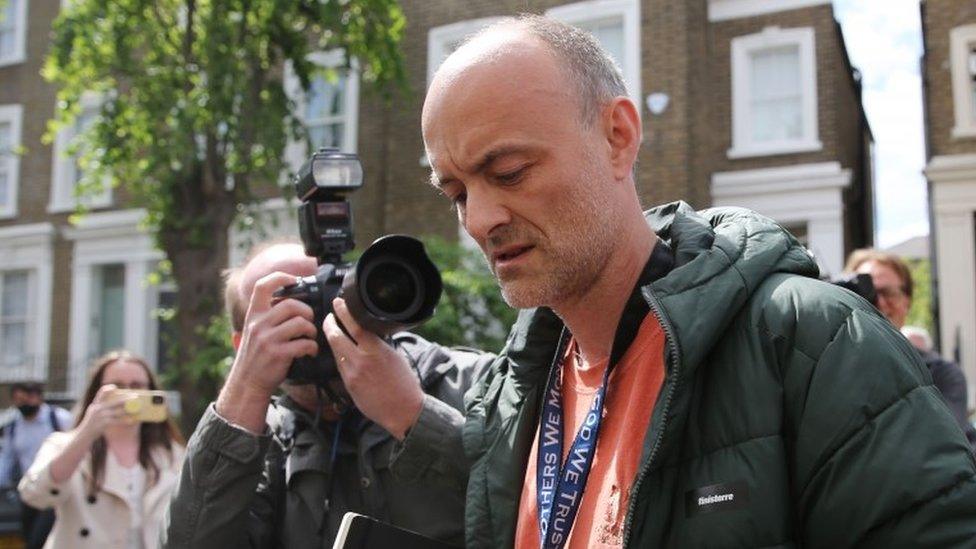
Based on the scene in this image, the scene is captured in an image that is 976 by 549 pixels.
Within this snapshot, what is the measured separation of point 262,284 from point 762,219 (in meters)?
1.25

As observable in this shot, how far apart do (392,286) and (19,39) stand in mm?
19597

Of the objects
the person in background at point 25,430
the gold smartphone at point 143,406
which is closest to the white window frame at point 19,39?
the person in background at point 25,430

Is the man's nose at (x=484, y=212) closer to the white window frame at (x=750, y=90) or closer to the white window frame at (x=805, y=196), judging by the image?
the white window frame at (x=805, y=196)

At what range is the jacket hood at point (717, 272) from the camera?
1358 millimetres

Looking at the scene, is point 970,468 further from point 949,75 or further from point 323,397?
point 949,75

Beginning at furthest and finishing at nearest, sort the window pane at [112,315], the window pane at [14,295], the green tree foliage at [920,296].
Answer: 1. the green tree foliage at [920,296]
2. the window pane at [14,295]
3. the window pane at [112,315]

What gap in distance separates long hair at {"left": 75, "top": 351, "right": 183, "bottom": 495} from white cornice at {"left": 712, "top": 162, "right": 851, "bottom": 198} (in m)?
10.2

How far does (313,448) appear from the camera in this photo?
2383 mm

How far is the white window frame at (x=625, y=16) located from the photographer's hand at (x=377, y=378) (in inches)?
445

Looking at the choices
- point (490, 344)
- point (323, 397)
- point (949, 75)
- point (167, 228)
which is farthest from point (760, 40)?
point (323, 397)

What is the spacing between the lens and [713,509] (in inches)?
50.1

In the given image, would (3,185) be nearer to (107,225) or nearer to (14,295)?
(14,295)

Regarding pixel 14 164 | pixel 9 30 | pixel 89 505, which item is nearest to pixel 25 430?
pixel 89 505

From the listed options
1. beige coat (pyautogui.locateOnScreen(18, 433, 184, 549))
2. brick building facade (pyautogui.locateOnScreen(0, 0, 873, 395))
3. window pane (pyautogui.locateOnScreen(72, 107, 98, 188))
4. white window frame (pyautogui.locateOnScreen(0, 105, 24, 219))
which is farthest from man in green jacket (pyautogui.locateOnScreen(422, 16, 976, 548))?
white window frame (pyautogui.locateOnScreen(0, 105, 24, 219))
